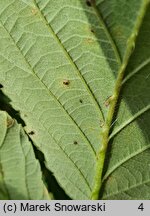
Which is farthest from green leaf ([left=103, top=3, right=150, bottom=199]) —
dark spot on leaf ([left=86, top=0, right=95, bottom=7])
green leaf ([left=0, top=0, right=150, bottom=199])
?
dark spot on leaf ([left=86, top=0, right=95, bottom=7])

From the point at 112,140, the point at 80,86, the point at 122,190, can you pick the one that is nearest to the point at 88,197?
the point at 122,190

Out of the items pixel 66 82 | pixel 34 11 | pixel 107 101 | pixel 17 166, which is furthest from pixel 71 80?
pixel 17 166

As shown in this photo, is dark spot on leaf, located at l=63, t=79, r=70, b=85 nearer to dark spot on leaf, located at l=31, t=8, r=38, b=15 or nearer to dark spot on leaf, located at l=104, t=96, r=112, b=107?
dark spot on leaf, located at l=104, t=96, r=112, b=107

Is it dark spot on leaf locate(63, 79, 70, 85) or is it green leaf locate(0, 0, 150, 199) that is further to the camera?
dark spot on leaf locate(63, 79, 70, 85)

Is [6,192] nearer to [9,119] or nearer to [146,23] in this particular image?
[9,119]

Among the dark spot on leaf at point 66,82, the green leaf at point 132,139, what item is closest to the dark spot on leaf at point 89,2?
the green leaf at point 132,139

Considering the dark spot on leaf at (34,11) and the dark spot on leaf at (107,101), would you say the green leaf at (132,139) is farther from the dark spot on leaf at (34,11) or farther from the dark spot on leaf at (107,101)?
the dark spot on leaf at (34,11)
